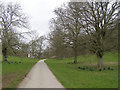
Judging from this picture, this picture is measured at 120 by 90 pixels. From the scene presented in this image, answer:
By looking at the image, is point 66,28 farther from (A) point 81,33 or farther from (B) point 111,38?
(B) point 111,38

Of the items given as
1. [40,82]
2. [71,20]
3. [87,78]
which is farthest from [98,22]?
[40,82]

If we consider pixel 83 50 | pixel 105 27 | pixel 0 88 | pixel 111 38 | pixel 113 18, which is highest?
pixel 113 18

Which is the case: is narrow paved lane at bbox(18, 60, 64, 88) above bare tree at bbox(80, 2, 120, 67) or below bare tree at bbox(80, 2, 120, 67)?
below

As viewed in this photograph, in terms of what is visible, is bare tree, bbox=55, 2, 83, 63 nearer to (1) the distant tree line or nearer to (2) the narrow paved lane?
(1) the distant tree line

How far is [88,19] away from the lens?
60.3 ft

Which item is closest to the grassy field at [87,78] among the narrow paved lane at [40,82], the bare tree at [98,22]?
the narrow paved lane at [40,82]

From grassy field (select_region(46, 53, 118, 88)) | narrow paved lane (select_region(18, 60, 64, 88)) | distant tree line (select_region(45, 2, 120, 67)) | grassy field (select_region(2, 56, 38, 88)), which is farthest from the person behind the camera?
distant tree line (select_region(45, 2, 120, 67))

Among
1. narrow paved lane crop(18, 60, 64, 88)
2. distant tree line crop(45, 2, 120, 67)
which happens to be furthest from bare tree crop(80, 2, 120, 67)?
narrow paved lane crop(18, 60, 64, 88)

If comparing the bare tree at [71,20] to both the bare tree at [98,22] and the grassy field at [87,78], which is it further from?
the grassy field at [87,78]

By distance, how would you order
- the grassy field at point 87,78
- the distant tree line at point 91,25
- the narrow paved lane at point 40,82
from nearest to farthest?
the narrow paved lane at point 40,82, the grassy field at point 87,78, the distant tree line at point 91,25

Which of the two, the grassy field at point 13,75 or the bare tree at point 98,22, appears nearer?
the grassy field at point 13,75

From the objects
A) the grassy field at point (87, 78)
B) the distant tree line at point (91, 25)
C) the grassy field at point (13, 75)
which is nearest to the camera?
the grassy field at point (87, 78)

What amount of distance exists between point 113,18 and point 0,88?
640 inches

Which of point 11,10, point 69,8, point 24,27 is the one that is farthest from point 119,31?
point 11,10
